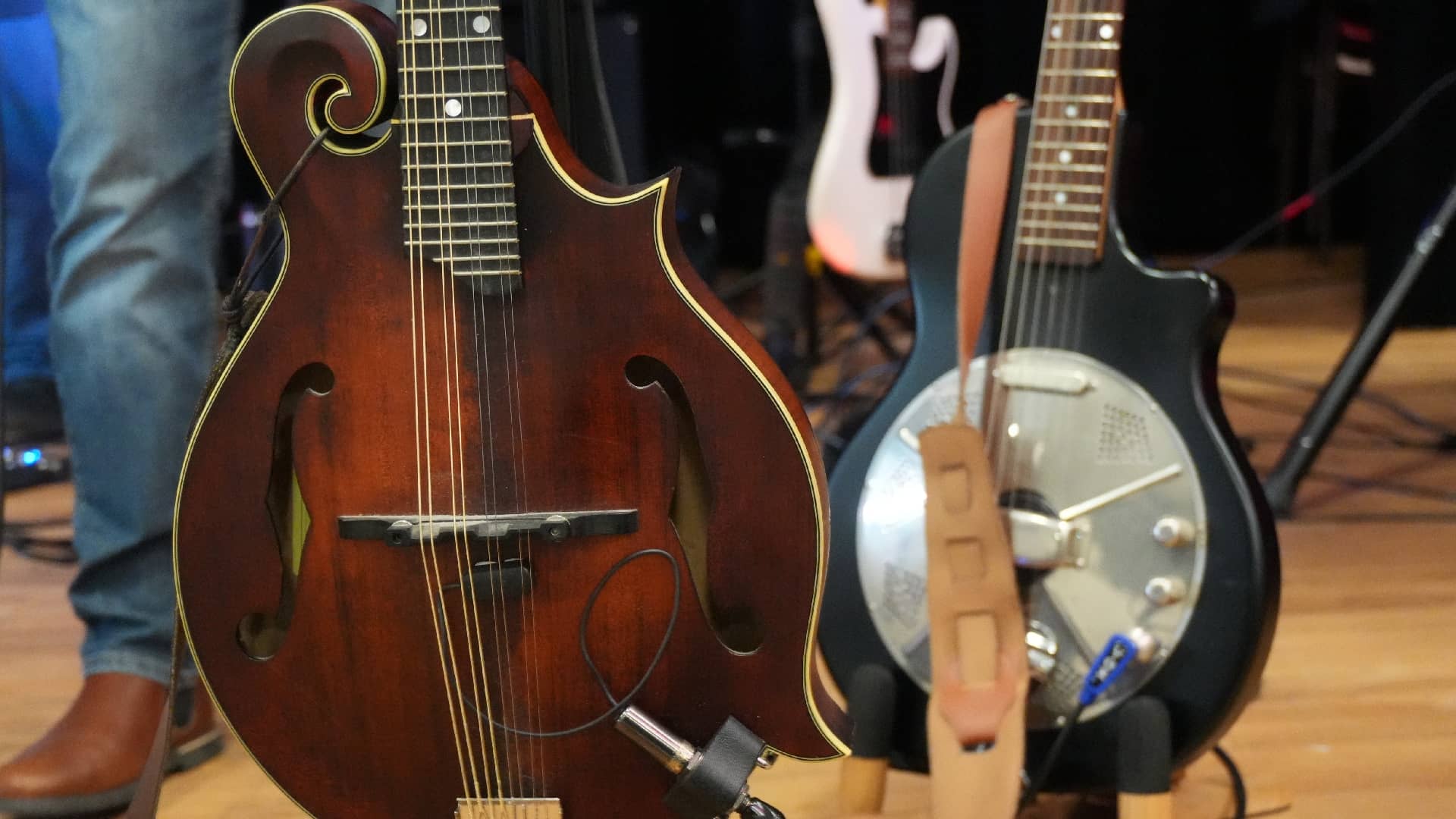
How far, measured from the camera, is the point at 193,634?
89 cm

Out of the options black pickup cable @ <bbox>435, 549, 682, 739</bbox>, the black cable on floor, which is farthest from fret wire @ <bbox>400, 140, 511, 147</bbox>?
the black cable on floor

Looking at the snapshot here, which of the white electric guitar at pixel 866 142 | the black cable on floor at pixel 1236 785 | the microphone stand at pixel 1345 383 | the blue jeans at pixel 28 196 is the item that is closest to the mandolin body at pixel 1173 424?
the black cable on floor at pixel 1236 785

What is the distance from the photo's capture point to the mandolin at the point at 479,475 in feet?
2.72

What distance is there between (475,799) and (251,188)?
3.07m

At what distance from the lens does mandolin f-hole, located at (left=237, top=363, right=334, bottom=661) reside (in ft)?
2.88

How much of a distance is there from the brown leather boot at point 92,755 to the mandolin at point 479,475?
33 cm

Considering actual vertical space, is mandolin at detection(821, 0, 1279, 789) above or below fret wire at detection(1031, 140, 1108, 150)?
below

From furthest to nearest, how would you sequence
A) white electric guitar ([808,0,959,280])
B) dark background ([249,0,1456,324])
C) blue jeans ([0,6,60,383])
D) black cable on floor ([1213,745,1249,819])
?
dark background ([249,0,1456,324]), white electric guitar ([808,0,959,280]), blue jeans ([0,6,60,383]), black cable on floor ([1213,745,1249,819])

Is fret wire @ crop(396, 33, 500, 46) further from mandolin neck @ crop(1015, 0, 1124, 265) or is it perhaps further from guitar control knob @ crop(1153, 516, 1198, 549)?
guitar control knob @ crop(1153, 516, 1198, 549)

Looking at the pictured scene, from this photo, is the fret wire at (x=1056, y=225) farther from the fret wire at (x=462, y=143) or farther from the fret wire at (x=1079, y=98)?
the fret wire at (x=462, y=143)

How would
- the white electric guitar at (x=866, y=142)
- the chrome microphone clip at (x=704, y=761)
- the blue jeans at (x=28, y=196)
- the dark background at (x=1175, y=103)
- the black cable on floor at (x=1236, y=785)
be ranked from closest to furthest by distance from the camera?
1. the chrome microphone clip at (x=704, y=761)
2. the black cable on floor at (x=1236, y=785)
3. the blue jeans at (x=28, y=196)
4. the white electric guitar at (x=866, y=142)
5. the dark background at (x=1175, y=103)

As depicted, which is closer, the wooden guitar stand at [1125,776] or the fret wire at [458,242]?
the fret wire at [458,242]

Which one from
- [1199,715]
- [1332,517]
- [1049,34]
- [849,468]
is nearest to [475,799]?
[849,468]

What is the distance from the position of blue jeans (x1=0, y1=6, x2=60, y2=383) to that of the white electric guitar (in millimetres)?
1456
